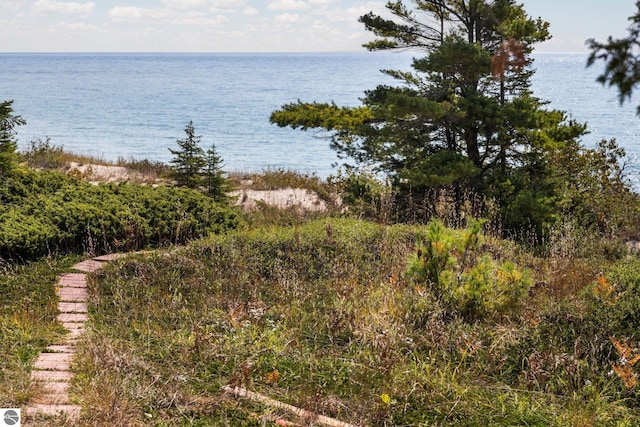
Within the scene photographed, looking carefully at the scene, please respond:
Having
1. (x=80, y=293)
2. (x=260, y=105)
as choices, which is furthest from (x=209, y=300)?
(x=260, y=105)

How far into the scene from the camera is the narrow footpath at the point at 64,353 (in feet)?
12.5

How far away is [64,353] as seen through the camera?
15.7 ft

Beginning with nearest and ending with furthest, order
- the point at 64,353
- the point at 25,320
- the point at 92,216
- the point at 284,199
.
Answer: the point at 64,353 → the point at 25,320 → the point at 92,216 → the point at 284,199

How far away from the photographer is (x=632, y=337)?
190 inches

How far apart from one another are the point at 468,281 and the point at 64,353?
3242 mm

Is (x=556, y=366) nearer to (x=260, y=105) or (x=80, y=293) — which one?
(x=80, y=293)

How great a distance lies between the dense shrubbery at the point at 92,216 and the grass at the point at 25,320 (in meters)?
0.32

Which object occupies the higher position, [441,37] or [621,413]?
[441,37]

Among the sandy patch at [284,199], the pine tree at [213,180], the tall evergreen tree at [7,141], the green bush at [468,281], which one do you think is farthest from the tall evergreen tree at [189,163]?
the green bush at [468,281]

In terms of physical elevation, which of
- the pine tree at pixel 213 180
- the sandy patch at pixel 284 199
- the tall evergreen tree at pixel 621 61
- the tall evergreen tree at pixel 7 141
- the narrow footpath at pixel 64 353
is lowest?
the sandy patch at pixel 284 199

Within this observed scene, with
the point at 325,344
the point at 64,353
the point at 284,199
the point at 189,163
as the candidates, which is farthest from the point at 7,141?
the point at 284,199

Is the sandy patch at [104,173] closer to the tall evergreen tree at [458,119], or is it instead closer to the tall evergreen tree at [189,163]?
the tall evergreen tree at [189,163]

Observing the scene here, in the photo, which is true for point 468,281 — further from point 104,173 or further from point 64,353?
point 104,173

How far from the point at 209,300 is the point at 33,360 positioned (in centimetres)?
160
